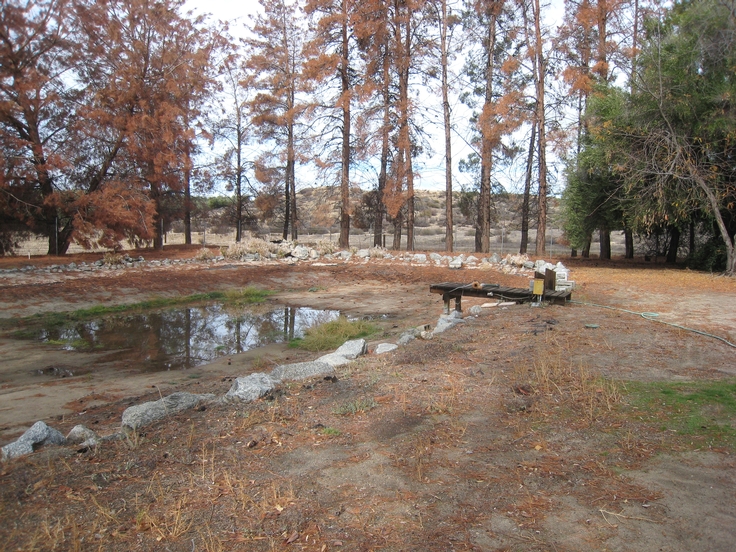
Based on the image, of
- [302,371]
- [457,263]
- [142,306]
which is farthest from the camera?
[457,263]

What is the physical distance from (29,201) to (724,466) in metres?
23.8

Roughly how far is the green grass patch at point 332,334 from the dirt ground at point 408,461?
7.10 feet

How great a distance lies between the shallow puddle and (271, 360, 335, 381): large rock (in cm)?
291

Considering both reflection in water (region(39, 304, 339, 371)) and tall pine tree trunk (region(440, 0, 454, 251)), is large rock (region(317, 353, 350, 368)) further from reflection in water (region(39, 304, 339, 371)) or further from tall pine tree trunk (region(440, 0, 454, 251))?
tall pine tree trunk (region(440, 0, 454, 251))

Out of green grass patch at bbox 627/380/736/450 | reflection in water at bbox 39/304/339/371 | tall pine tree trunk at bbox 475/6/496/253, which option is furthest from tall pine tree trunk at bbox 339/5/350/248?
green grass patch at bbox 627/380/736/450

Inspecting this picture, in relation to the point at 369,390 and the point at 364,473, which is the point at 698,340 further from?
the point at 364,473

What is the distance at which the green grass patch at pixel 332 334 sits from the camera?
31.0ft

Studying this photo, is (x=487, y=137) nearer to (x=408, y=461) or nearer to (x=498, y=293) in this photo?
(x=498, y=293)

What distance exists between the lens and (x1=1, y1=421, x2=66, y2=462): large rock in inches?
158

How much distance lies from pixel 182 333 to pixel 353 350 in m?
5.25

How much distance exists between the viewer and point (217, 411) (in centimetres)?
491

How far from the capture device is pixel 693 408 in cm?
464

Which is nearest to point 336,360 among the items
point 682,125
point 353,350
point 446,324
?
point 353,350

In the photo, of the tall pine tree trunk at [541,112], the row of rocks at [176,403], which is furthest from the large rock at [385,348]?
the tall pine tree trunk at [541,112]
